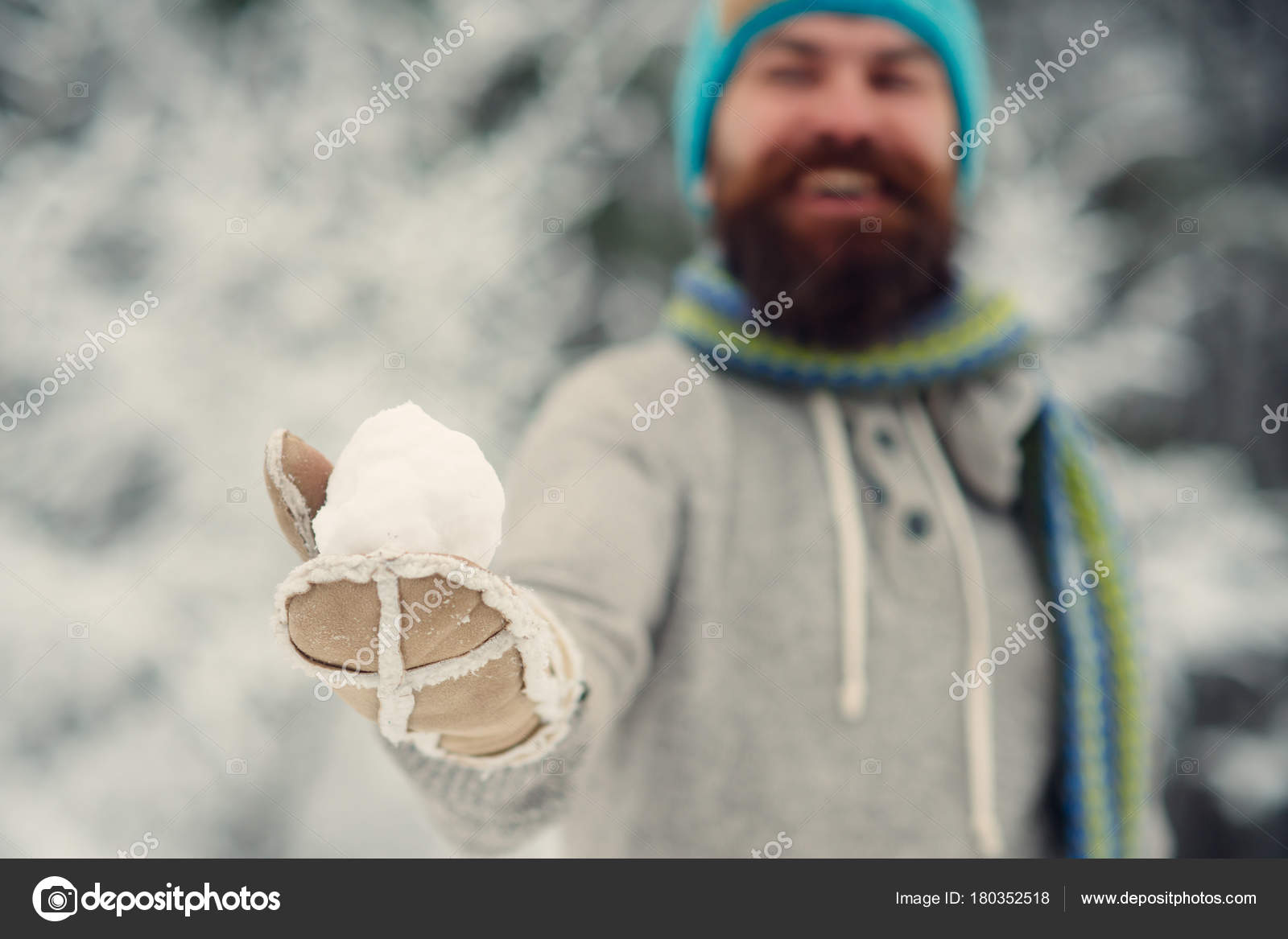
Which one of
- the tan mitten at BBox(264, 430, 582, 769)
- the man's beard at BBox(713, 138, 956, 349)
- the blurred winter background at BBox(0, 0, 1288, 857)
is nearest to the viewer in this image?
the tan mitten at BBox(264, 430, 582, 769)

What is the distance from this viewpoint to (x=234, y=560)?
2211mm

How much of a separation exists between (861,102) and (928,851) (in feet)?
3.30

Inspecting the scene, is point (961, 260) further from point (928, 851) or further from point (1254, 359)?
point (928, 851)

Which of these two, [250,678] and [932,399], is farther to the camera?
[250,678]

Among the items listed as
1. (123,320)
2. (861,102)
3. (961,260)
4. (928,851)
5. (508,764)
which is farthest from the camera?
(123,320)

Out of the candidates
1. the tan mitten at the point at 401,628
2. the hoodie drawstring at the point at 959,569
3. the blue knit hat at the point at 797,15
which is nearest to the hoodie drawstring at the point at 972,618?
the hoodie drawstring at the point at 959,569

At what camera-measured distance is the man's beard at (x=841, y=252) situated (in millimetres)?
Answer: 1319

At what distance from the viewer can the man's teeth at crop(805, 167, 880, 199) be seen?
4.42ft

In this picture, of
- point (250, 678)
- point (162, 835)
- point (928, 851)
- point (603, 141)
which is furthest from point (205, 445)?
point (928, 851)

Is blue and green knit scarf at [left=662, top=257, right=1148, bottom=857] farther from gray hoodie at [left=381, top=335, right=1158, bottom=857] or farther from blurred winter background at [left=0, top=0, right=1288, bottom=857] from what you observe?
blurred winter background at [left=0, top=0, right=1288, bottom=857]

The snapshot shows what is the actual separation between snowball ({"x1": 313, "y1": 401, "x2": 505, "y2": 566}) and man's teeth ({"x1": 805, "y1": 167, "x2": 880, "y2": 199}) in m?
0.84

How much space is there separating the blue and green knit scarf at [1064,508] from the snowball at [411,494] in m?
0.68

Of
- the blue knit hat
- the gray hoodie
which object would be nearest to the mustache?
the blue knit hat
